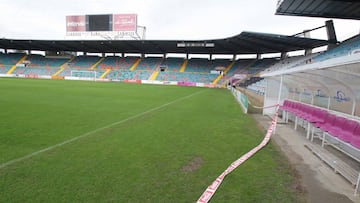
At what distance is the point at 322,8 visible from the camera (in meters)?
21.7

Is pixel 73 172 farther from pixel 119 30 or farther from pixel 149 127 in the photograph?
pixel 119 30

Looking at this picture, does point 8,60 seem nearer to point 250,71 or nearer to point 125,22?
point 125,22

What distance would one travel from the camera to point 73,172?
3924 mm

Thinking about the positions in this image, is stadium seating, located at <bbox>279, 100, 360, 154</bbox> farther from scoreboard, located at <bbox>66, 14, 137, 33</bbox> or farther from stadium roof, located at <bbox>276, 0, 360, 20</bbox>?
scoreboard, located at <bbox>66, 14, 137, 33</bbox>

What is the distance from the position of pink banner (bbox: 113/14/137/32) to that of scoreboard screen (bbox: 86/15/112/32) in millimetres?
1396

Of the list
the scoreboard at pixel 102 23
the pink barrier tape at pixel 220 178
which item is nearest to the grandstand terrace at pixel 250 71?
the pink barrier tape at pixel 220 178

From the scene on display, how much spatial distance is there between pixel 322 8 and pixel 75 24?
45.0m

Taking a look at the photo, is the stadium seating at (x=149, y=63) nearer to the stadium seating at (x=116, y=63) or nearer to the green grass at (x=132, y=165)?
the stadium seating at (x=116, y=63)

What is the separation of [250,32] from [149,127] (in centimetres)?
2491

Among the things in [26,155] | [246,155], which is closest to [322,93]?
[246,155]

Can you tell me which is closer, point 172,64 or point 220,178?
point 220,178

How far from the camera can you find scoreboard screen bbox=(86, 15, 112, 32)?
144 ft

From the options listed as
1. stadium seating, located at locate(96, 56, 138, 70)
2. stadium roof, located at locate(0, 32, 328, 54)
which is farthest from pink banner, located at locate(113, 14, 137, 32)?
stadium seating, located at locate(96, 56, 138, 70)

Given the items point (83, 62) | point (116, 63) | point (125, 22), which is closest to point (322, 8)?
point (125, 22)
